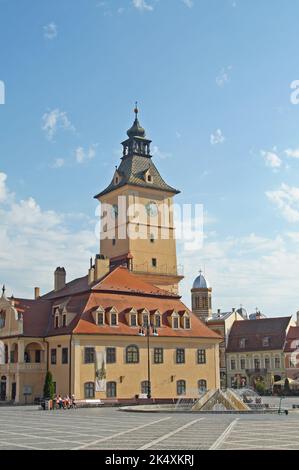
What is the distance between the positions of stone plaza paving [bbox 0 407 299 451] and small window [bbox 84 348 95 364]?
22468 millimetres

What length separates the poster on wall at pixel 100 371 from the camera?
53150mm

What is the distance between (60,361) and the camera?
54.3 m

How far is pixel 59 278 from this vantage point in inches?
2702

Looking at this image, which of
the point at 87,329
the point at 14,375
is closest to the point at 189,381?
the point at 87,329

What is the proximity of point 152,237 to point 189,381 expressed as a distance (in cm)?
2096

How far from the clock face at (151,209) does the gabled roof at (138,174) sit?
1.94 metres

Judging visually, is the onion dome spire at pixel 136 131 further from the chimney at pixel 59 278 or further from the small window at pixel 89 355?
the small window at pixel 89 355

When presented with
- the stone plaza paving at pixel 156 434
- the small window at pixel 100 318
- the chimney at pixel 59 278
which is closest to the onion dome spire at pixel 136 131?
the chimney at pixel 59 278

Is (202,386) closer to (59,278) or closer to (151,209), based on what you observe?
(59,278)

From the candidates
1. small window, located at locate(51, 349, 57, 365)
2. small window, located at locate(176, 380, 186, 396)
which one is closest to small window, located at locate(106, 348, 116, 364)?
small window, located at locate(51, 349, 57, 365)

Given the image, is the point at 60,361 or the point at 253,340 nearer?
the point at 60,361

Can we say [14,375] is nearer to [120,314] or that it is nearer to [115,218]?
A: [120,314]

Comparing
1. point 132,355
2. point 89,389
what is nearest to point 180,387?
point 132,355

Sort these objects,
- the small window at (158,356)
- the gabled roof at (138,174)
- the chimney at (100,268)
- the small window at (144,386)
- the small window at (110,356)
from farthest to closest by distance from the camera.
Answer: the gabled roof at (138,174)
the chimney at (100,268)
the small window at (158,356)
the small window at (144,386)
the small window at (110,356)
